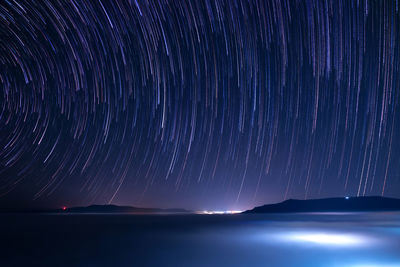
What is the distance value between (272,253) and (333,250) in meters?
2.78

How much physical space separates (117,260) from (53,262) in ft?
7.30

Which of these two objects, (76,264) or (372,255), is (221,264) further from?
(372,255)

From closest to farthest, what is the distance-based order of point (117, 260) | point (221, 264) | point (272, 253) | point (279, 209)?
1. point (221, 264)
2. point (117, 260)
3. point (272, 253)
4. point (279, 209)

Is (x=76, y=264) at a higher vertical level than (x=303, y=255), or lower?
lower

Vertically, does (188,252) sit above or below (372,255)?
below

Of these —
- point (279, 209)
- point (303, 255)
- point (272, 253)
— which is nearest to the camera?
point (303, 255)

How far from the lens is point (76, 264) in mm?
12141

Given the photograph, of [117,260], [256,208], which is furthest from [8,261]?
[256,208]

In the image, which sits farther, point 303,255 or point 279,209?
point 279,209

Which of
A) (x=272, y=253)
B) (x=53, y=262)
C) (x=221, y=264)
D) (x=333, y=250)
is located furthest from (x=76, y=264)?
(x=333, y=250)

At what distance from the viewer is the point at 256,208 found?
199 m

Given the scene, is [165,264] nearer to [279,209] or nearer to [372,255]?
[372,255]

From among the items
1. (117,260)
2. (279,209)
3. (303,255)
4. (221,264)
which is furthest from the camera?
(279,209)

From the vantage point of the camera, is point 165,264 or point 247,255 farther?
point 247,255
